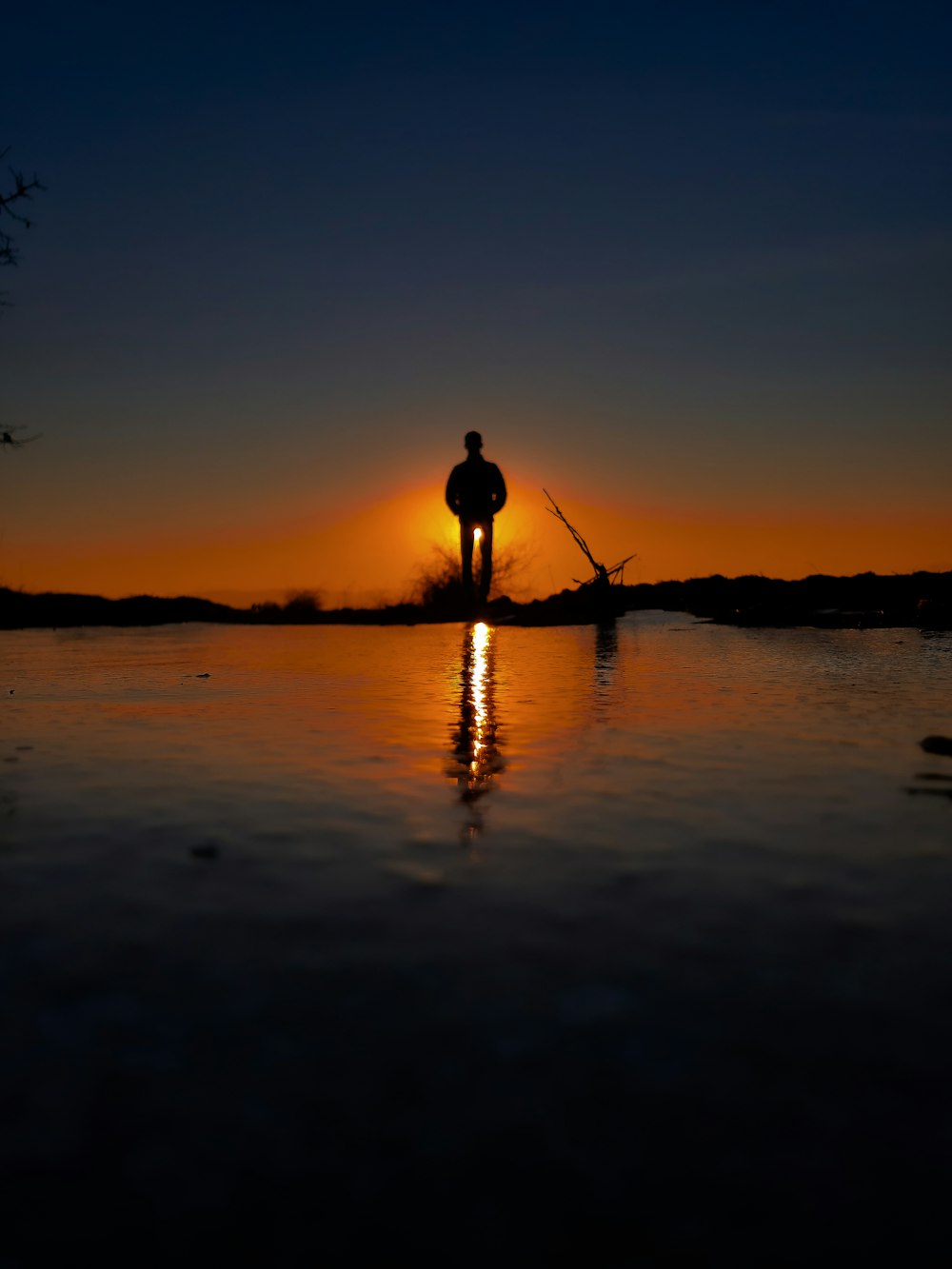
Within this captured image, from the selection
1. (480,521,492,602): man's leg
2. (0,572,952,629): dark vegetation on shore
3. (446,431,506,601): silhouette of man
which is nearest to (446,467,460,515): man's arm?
(446,431,506,601): silhouette of man

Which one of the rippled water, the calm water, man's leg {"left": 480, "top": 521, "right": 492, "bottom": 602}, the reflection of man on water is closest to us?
the calm water

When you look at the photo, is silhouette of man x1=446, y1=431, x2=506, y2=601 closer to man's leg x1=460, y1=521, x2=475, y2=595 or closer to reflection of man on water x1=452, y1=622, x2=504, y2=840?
man's leg x1=460, y1=521, x2=475, y2=595

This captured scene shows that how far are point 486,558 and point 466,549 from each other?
3.59ft

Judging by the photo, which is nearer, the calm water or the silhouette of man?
the calm water

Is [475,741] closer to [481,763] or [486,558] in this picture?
[481,763]

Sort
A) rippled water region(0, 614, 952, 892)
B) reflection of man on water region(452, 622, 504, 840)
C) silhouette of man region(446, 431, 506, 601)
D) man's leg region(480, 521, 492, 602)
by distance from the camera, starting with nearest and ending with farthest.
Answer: rippled water region(0, 614, 952, 892) → reflection of man on water region(452, 622, 504, 840) → silhouette of man region(446, 431, 506, 601) → man's leg region(480, 521, 492, 602)

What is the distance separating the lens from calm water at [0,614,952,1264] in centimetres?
169

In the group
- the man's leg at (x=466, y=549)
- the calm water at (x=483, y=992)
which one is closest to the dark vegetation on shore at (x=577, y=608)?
the man's leg at (x=466, y=549)

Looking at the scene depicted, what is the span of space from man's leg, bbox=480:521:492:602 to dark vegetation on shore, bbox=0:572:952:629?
1.98 ft

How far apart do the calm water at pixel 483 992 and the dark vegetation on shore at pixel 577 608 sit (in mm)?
14576

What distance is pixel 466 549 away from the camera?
2130 centimetres

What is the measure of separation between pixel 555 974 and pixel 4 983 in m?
1.28

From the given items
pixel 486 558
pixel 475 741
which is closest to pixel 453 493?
pixel 486 558

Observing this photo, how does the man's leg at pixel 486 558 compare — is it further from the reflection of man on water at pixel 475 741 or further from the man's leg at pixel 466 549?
the reflection of man on water at pixel 475 741
